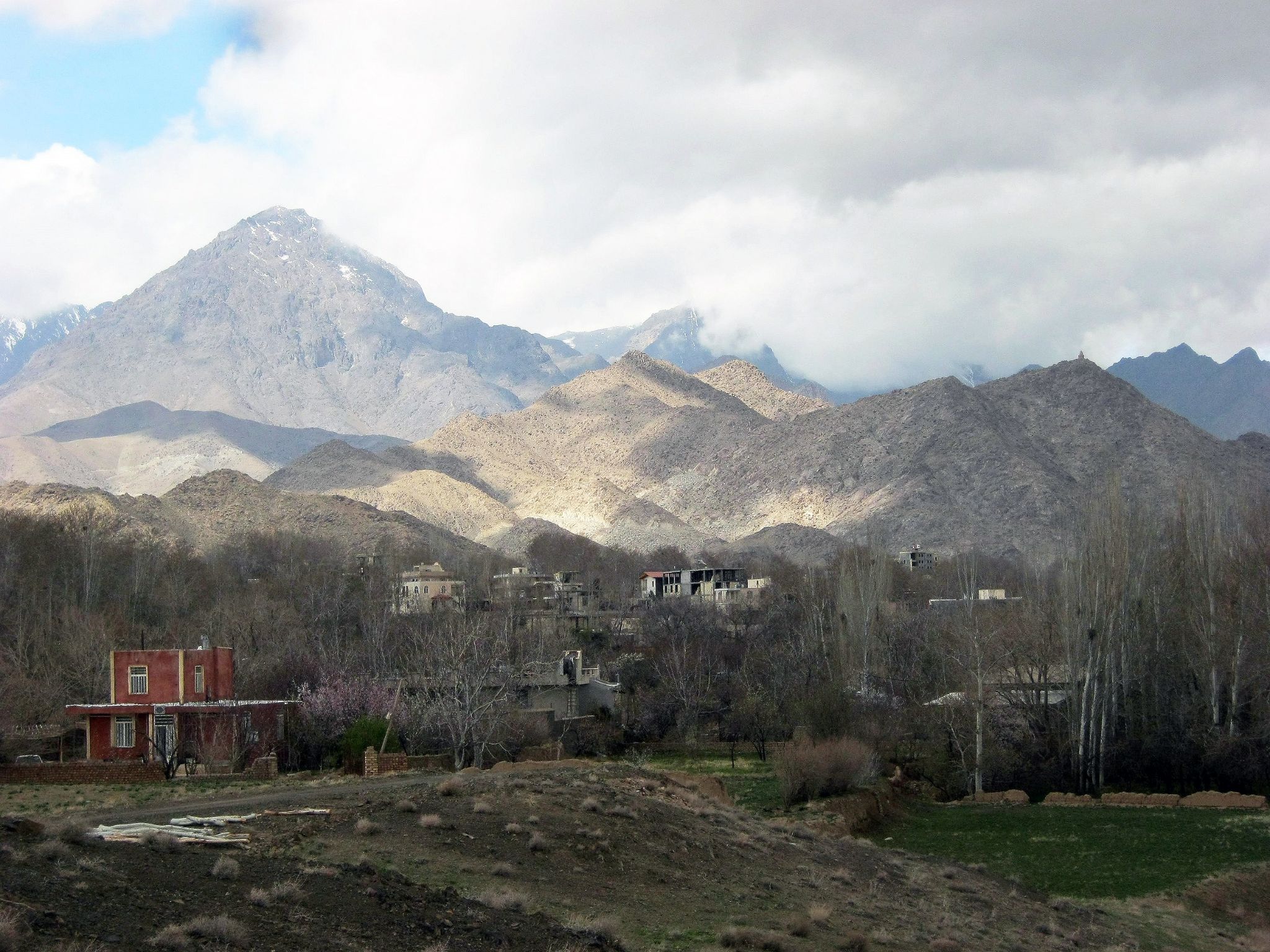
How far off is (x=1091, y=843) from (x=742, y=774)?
15.1m

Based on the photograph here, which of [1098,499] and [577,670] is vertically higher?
[1098,499]

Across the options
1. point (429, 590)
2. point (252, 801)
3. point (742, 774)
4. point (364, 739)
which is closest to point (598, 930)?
point (252, 801)

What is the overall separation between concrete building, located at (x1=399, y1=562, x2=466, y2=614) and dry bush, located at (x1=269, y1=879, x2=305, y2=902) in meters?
64.4

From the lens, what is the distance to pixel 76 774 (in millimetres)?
32062

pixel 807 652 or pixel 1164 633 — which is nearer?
pixel 1164 633

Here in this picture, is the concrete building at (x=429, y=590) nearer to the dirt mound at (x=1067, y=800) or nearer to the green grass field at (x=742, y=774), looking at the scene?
the green grass field at (x=742, y=774)

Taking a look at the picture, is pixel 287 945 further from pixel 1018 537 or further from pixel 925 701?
pixel 1018 537

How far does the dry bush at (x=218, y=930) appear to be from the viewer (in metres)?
13.2

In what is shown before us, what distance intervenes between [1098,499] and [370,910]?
148ft

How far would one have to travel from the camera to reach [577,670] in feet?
187

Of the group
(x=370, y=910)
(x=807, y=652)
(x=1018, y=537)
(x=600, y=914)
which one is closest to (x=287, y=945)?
(x=370, y=910)

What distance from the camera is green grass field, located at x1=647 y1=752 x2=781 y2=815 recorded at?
3797 centimetres

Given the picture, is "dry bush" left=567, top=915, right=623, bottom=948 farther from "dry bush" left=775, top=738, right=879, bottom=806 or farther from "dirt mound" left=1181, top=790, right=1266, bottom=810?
"dirt mound" left=1181, top=790, right=1266, bottom=810

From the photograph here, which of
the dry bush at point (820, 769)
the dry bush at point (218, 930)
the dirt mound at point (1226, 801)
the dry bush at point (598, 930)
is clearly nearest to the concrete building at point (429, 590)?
the dry bush at point (820, 769)
